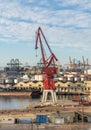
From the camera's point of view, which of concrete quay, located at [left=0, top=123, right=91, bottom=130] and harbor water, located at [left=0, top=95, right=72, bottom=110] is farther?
harbor water, located at [left=0, top=95, right=72, bottom=110]

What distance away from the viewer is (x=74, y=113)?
22.8m

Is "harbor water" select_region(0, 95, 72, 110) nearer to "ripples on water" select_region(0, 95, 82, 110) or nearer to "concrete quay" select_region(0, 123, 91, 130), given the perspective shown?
"ripples on water" select_region(0, 95, 82, 110)

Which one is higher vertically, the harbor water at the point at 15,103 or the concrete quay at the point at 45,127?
the concrete quay at the point at 45,127

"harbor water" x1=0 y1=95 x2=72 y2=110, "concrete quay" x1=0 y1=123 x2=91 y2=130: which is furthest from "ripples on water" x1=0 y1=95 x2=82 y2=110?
"concrete quay" x1=0 y1=123 x2=91 y2=130

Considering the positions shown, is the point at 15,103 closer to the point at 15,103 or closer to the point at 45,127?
the point at 15,103

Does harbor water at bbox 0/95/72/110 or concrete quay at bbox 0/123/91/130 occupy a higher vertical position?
concrete quay at bbox 0/123/91/130

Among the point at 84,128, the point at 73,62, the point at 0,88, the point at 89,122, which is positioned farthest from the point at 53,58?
the point at 73,62

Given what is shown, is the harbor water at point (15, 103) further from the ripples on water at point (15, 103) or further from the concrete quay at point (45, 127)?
the concrete quay at point (45, 127)

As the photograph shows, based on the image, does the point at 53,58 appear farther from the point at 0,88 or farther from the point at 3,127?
the point at 0,88

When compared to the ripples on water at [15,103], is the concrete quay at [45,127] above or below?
above

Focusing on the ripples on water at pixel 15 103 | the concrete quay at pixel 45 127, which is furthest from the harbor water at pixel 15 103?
the concrete quay at pixel 45 127

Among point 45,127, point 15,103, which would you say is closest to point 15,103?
point 15,103

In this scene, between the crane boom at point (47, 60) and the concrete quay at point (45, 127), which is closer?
Result: the concrete quay at point (45, 127)

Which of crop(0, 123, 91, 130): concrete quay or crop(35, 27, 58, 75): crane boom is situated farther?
crop(35, 27, 58, 75): crane boom
